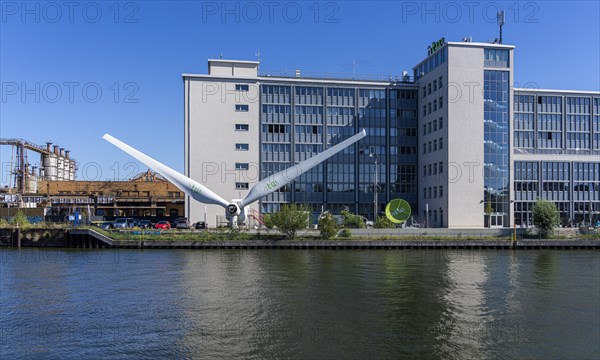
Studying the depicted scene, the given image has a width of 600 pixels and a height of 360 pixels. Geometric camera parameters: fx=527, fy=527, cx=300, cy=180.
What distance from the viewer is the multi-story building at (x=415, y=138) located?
8081cm

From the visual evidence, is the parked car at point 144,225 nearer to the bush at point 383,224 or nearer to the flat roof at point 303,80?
the flat roof at point 303,80

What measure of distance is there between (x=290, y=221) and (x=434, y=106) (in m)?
35.8

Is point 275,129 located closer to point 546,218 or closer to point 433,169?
point 433,169

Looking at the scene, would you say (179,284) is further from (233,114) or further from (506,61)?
(506,61)

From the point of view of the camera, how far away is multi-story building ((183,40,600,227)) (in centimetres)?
8081

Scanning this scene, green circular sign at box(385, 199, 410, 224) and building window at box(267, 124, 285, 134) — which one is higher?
building window at box(267, 124, 285, 134)

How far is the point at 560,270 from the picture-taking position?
44.3m

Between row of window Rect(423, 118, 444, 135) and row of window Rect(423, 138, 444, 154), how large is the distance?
6.12ft

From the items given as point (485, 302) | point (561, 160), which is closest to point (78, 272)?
point (485, 302)

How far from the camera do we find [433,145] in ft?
284

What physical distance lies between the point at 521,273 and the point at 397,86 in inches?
2225

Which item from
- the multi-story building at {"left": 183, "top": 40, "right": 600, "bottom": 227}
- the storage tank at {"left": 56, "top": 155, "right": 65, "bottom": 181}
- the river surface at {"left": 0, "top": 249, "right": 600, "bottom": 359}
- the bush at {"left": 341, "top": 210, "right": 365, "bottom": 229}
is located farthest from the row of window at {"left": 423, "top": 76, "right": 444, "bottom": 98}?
the storage tank at {"left": 56, "top": 155, "right": 65, "bottom": 181}

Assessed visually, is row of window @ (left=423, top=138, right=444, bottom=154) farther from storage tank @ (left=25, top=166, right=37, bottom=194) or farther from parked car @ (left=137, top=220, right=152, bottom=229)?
storage tank @ (left=25, top=166, right=37, bottom=194)

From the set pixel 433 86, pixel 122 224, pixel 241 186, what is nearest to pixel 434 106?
pixel 433 86
